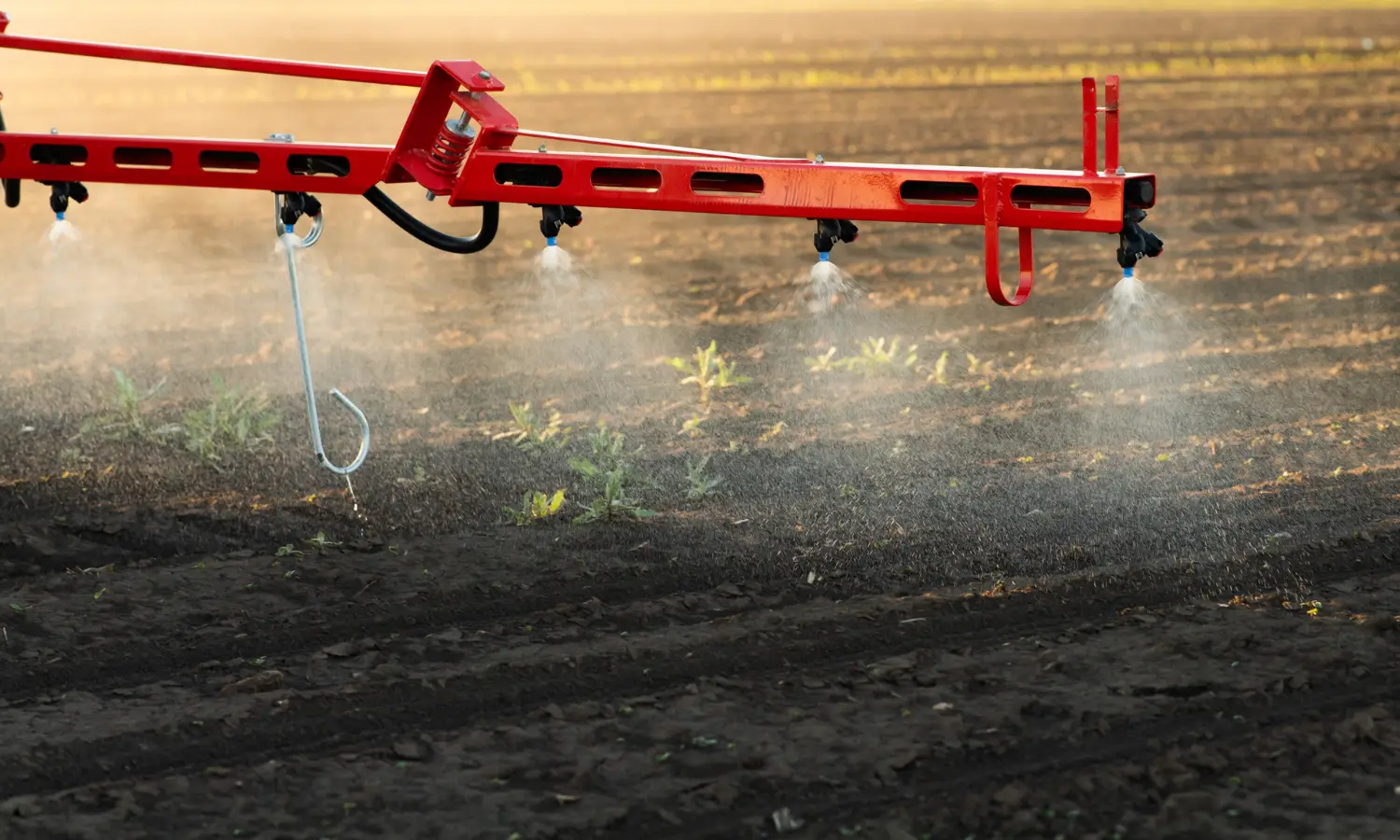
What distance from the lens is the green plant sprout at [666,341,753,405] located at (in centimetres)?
760

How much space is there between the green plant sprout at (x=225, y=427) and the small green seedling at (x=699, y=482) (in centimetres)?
189

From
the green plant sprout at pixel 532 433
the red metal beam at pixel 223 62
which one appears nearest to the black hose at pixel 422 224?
the red metal beam at pixel 223 62

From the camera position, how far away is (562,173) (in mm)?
4621

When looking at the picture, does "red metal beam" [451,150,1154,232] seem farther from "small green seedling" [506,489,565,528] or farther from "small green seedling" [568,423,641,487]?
"small green seedling" [568,423,641,487]

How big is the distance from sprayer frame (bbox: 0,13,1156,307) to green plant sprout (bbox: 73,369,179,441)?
2159mm

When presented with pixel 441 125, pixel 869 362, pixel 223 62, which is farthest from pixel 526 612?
pixel 869 362

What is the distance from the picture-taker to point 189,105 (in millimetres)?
18375

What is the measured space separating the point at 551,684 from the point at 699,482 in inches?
72.2

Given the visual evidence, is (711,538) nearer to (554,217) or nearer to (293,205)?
(554,217)

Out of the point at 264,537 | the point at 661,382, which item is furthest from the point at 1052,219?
the point at 661,382

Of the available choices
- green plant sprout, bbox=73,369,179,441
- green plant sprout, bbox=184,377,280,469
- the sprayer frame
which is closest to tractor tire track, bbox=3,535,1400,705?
the sprayer frame

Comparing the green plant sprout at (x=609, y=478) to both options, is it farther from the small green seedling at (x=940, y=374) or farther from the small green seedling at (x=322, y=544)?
the small green seedling at (x=940, y=374)

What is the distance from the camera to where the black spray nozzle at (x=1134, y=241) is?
13.3ft

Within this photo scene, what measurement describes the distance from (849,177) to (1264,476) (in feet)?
9.26
